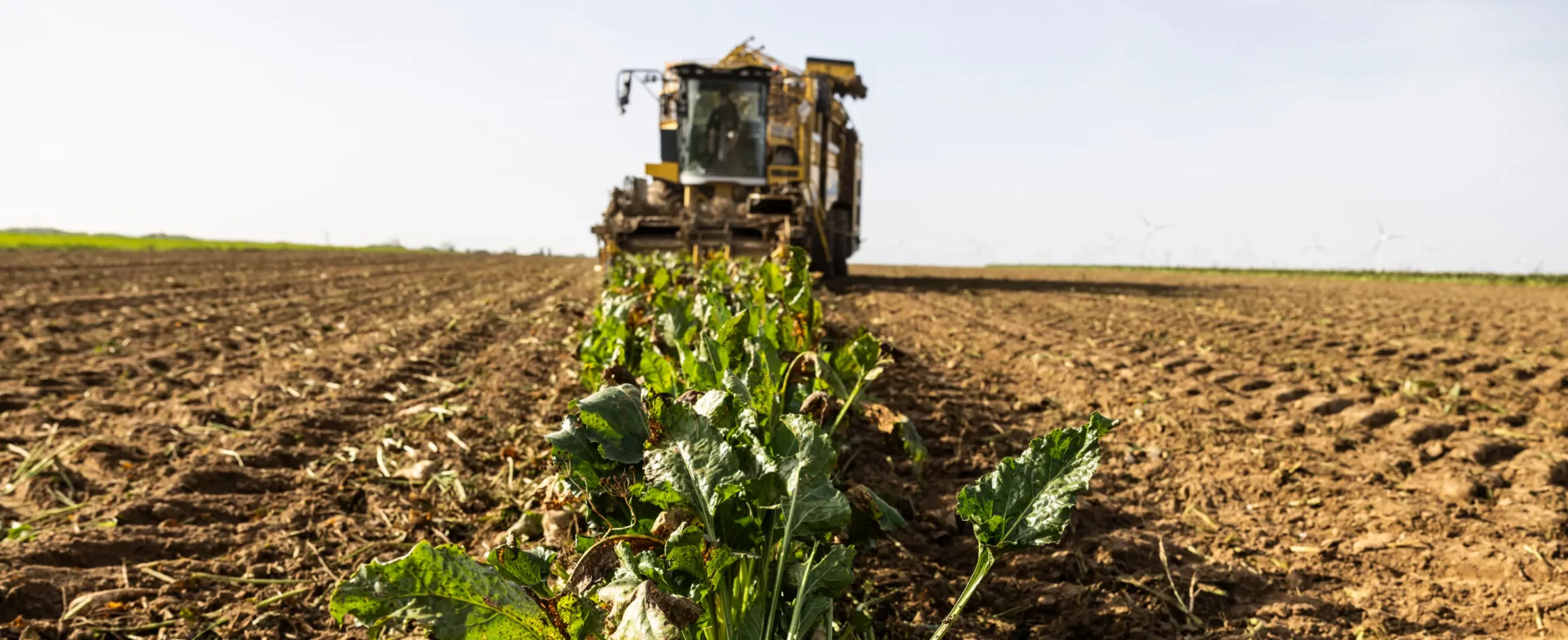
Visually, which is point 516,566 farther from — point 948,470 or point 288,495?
point 948,470

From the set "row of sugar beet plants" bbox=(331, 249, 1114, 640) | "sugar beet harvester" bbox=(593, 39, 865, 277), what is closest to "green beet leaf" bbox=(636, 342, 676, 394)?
"row of sugar beet plants" bbox=(331, 249, 1114, 640)

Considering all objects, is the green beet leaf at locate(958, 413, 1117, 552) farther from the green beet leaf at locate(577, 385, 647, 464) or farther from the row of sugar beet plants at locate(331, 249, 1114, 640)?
the green beet leaf at locate(577, 385, 647, 464)

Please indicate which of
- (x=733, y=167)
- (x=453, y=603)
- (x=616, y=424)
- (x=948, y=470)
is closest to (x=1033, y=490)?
(x=616, y=424)

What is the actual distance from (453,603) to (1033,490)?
96 cm

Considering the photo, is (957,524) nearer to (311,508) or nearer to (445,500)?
(445,500)

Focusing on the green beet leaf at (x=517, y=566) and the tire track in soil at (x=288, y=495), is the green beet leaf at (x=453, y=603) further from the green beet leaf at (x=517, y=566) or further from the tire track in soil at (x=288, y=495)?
the tire track in soil at (x=288, y=495)

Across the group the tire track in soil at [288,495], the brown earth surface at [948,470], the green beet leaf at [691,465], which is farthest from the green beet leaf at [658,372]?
the tire track in soil at [288,495]

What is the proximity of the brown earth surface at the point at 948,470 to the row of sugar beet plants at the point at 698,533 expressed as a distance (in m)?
0.83

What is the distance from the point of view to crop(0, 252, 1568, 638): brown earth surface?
2934 millimetres

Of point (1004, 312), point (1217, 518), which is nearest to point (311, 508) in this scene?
point (1217, 518)

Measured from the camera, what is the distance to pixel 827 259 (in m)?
15.8

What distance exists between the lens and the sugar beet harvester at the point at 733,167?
14.1 metres

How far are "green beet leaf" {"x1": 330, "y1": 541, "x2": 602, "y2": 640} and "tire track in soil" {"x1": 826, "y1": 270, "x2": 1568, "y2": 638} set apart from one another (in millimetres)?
1287

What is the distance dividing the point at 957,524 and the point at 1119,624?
880mm
